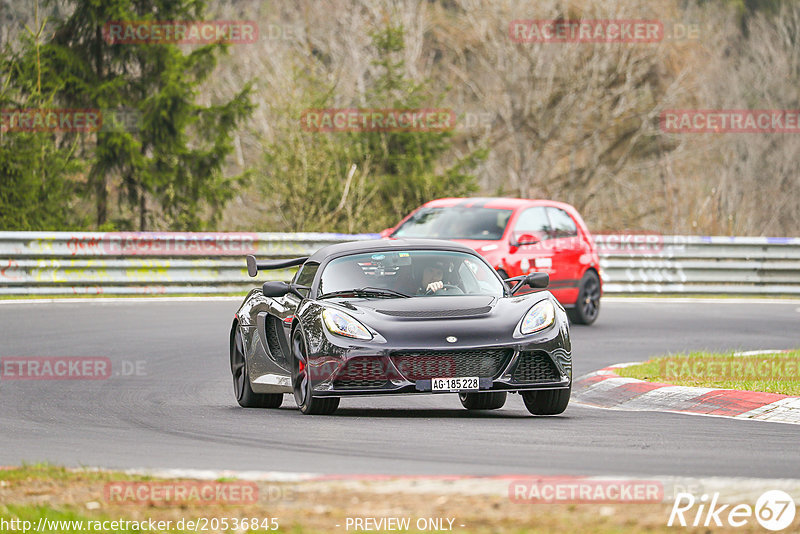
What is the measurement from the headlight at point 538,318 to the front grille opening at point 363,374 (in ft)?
3.49

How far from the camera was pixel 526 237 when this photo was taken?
62.3ft

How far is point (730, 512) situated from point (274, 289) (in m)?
5.59

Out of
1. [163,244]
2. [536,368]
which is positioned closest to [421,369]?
[536,368]

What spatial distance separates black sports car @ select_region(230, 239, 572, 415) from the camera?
32.9 feet

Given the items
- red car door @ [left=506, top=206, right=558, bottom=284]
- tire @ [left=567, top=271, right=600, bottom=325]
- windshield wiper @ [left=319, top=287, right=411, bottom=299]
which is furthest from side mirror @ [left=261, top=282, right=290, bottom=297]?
tire @ [left=567, top=271, right=600, bottom=325]

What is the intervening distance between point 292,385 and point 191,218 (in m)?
20.3

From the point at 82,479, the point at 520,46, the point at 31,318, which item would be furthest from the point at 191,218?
the point at 82,479

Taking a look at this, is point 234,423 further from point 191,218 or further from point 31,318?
point 191,218

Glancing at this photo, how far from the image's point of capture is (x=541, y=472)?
24.1ft

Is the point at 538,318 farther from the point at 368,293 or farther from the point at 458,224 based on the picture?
the point at 458,224

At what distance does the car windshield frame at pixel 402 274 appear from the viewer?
36.2 ft

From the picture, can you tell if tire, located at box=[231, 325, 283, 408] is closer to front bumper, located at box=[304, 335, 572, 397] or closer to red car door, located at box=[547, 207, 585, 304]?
front bumper, located at box=[304, 335, 572, 397]

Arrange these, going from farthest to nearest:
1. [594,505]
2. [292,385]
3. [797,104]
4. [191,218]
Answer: [797,104], [191,218], [292,385], [594,505]

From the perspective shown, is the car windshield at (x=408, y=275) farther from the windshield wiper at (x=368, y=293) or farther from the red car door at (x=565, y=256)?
the red car door at (x=565, y=256)
